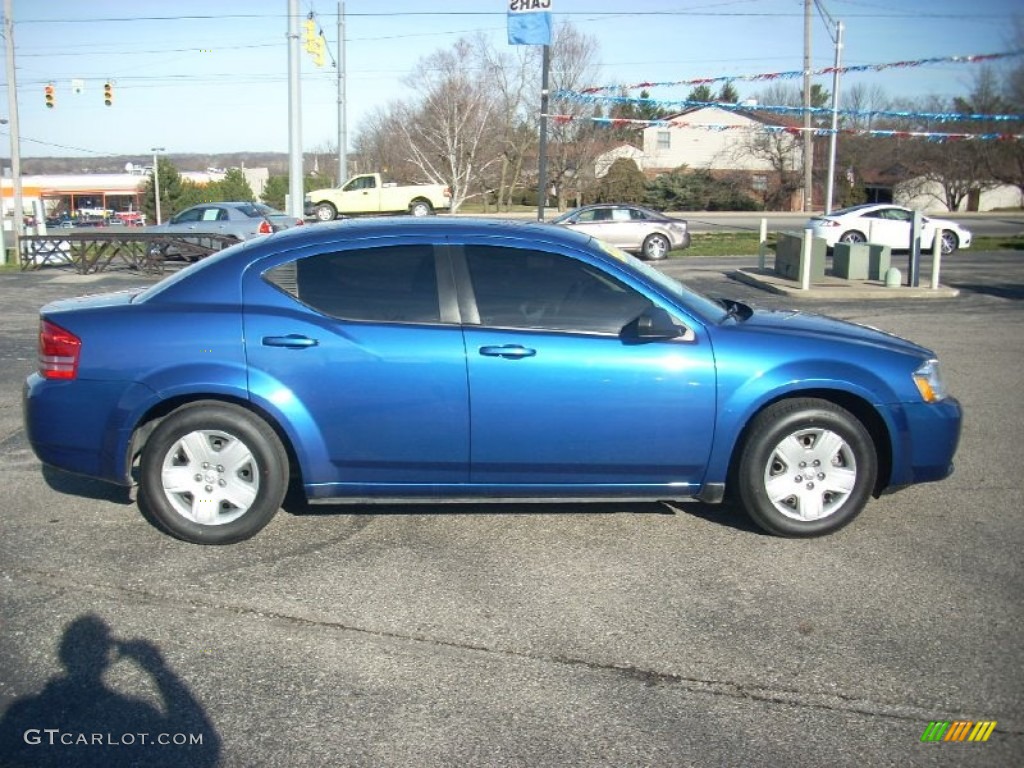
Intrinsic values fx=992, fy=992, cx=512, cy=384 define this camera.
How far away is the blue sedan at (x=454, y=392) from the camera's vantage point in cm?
486

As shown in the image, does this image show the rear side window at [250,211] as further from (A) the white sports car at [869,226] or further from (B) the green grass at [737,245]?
(A) the white sports car at [869,226]

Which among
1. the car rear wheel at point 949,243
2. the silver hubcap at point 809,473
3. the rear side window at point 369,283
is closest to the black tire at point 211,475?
the rear side window at point 369,283

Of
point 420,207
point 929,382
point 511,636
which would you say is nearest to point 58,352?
point 511,636

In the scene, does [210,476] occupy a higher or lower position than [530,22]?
lower

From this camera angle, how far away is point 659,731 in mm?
3283

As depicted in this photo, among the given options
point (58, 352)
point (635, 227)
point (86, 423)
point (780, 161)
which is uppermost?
point (780, 161)

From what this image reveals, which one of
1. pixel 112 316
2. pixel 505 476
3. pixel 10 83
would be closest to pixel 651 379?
pixel 505 476

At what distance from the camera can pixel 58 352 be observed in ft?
16.3

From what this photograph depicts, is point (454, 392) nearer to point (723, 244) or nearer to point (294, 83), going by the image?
point (294, 83)

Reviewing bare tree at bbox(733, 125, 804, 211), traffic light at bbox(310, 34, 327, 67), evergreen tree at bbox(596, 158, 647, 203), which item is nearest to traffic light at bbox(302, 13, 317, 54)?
traffic light at bbox(310, 34, 327, 67)

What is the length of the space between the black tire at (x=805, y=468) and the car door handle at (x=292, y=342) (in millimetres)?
2235

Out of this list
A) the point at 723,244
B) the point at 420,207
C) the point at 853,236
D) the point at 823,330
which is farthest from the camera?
the point at 420,207

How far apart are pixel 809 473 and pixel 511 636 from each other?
1929 millimetres

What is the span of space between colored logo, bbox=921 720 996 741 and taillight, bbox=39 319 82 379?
410 cm
